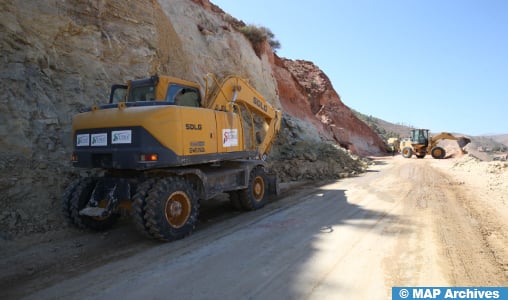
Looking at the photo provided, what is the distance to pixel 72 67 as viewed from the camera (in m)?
9.35

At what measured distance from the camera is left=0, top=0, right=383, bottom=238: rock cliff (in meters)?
6.64

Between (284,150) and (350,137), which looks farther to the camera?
(350,137)

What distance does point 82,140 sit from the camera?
19.5 ft

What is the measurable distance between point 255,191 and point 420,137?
967 inches

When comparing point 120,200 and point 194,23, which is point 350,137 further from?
point 120,200

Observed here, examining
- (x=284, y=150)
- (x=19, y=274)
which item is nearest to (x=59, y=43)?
(x=19, y=274)

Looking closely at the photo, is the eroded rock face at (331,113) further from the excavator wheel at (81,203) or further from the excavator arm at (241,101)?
the excavator wheel at (81,203)

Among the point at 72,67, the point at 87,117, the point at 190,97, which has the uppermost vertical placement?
the point at 72,67

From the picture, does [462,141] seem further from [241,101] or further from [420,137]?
[241,101]

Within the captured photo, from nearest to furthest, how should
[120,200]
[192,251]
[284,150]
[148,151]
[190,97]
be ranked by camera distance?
[192,251] < [148,151] < [120,200] < [190,97] < [284,150]

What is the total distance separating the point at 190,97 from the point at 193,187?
1884 millimetres

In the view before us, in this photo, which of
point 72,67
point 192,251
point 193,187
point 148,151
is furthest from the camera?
point 72,67

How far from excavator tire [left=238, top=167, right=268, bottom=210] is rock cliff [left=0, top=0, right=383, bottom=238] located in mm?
3826

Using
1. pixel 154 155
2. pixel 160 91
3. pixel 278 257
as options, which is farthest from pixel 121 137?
pixel 278 257
